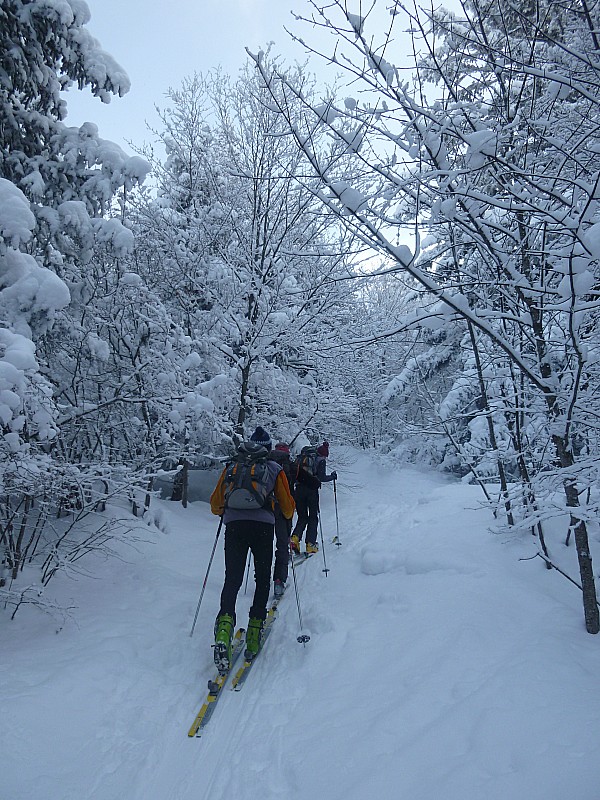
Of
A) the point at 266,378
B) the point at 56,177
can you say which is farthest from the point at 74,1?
the point at 266,378

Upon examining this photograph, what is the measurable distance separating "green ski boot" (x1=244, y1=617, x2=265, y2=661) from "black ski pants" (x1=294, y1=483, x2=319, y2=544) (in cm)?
327

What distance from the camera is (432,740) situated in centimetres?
276

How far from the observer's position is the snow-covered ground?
260 centimetres

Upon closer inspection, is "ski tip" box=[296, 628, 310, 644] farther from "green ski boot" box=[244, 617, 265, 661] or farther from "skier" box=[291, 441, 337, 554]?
"skier" box=[291, 441, 337, 554]

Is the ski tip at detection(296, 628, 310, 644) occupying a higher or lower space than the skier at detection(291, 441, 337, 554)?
lower

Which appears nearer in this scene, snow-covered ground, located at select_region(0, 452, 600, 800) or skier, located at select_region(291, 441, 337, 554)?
snow-covered ground, located at select_region(0, 452, 600, 800)

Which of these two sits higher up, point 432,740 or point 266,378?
point 266,378

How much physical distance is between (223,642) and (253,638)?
440 millimetres

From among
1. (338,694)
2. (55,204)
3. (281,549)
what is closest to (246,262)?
(55,204)

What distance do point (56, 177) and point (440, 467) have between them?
63.7ft

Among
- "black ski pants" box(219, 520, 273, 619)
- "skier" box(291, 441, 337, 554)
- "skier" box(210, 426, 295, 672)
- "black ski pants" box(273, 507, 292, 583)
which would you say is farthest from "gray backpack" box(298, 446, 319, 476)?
"black ski pants" box(219, 520, 273, 619)

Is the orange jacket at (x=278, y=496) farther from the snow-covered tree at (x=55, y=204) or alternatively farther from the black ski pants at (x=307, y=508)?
the black ski pants at (x=307, y=508)

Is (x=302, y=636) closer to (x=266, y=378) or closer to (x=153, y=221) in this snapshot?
(x=266, y=378)

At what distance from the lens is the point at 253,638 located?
464cm
